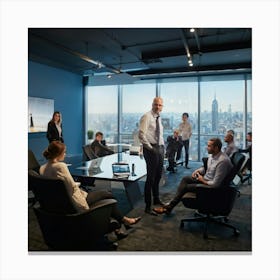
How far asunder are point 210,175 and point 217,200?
0.28 metres

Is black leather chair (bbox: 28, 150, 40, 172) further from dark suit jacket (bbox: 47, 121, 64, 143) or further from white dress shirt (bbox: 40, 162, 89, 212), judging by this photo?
dark suit jacket (bbox: 47, 121, 64, 143)

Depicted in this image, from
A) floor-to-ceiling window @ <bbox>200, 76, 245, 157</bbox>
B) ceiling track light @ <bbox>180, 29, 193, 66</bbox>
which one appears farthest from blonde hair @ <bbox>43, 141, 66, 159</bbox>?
ceiling track light @ <bbox>180, 29, 193, 66</bbox>

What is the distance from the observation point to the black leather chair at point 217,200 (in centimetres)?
251

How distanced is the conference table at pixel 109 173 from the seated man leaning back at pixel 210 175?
0.50 metres

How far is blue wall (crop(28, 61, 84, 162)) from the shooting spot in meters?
2.96

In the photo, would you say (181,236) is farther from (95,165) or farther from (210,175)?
(95,165)

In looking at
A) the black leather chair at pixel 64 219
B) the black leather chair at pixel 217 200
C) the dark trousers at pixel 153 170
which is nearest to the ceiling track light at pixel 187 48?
the dark trousers at pixel 153 170

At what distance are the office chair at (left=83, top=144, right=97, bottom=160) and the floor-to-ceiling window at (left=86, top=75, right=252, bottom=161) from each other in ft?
2.09

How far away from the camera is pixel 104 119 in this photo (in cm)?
326
